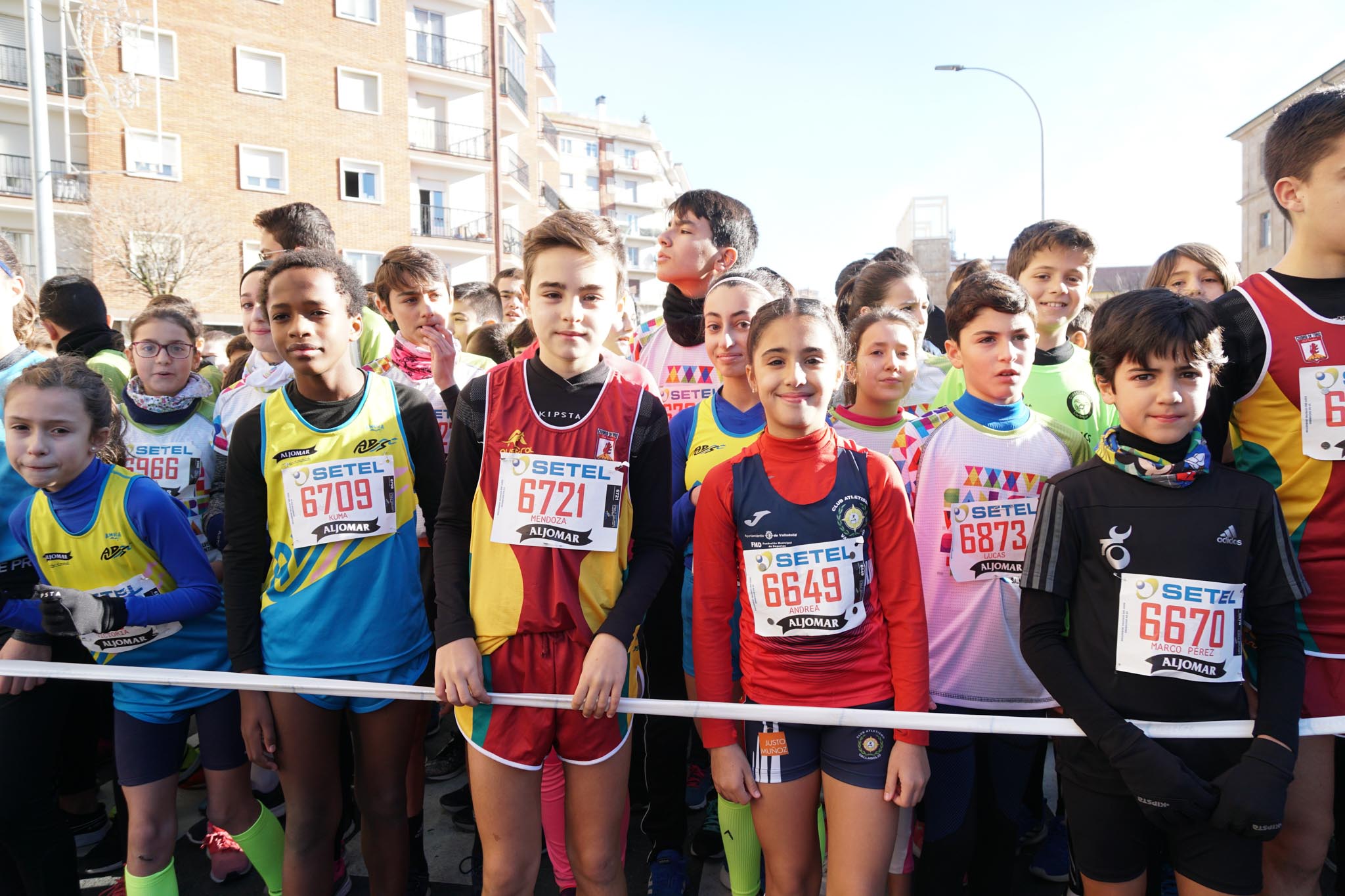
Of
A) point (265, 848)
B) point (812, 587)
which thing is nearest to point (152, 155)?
point (265, 848)

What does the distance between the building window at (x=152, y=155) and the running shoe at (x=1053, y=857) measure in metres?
26.6

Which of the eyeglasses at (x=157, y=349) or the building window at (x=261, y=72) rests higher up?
the building window at (x=261, y=72)

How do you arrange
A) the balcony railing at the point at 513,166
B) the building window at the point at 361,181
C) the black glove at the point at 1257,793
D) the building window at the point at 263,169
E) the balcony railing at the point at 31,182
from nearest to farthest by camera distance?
the black glove at the point at 1257,793
the balcony railing at the point at 31,182
the building window at the point at 263,169
the building window at the point at 361,181
the balcony railing at the point at 513,166

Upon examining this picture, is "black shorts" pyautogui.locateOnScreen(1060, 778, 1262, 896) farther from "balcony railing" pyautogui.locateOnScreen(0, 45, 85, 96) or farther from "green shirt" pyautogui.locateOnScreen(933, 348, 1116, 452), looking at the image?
"balcony railing" pyautogui.locateOnScreen(0, 45, 85, 96)

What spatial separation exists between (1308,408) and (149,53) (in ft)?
93.7

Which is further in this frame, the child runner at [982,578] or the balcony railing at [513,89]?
the balcony railing at [513,89]

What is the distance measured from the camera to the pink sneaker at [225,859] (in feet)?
10.0

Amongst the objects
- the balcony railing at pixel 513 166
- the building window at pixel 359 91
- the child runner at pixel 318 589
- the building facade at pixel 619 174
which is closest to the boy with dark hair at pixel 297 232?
the child runner at pixel 318 589

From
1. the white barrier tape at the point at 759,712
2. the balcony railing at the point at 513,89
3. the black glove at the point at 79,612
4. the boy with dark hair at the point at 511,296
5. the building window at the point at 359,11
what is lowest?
the white barrier tape at the point at 759,712

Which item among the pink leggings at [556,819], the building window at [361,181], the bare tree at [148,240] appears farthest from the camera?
the building window at [361,181]

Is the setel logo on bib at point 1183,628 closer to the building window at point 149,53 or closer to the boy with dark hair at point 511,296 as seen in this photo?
the boy with dark hair at point 511,296

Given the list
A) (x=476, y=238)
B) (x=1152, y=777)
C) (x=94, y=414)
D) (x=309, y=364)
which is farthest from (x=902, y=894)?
(x=476, y=238)

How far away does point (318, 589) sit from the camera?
2.38 meters

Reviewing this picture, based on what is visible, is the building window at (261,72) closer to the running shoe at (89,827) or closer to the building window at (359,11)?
the building window at (359,11)
